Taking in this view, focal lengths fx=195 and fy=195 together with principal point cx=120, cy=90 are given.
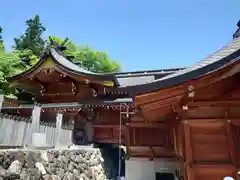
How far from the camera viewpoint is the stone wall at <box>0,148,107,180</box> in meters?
4.64

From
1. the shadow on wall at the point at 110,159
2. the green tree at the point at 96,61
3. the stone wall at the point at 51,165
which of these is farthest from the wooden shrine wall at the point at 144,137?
the green tree at the point at 96,61

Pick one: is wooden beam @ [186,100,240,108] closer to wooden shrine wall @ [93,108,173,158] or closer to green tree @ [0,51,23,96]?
wooden shrine wall @ [93,108,173,158]

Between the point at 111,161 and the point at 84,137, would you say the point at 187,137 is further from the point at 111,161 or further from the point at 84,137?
the point at 111,161

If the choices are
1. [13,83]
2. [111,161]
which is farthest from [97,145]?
[13,83]

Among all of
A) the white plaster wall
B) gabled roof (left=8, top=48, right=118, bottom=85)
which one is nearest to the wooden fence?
the white plaster wall

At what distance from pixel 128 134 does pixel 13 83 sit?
795 centimetres

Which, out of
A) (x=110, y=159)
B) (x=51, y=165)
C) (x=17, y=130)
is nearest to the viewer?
(x=17, y=130)

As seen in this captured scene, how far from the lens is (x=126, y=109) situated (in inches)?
385

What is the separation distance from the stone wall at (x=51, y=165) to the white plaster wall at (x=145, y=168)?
5.46 ft

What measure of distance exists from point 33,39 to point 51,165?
23424mm

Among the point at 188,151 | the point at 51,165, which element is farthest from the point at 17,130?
the point at 188,151

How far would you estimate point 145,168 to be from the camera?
8.85 meters

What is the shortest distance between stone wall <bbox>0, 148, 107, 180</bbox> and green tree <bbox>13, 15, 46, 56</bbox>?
1853 cm

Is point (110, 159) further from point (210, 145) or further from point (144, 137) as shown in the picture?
point (210, 145)
